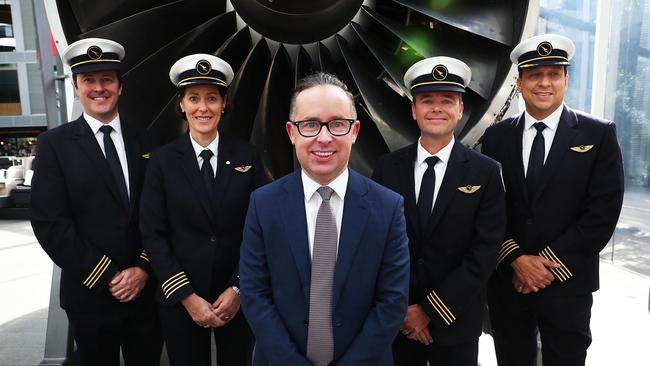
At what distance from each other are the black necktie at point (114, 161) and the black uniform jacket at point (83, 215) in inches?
0.9

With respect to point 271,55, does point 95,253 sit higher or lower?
lower

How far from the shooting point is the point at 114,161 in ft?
6.42

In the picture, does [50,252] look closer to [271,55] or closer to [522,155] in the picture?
[271,55]

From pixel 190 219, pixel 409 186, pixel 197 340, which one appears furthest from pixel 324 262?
pixel 197 340

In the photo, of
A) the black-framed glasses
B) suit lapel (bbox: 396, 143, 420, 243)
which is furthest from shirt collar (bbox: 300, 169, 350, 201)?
suit lapel (bbox: 396, 143, 420, 243)

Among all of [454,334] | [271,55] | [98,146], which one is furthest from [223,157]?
[454,334]

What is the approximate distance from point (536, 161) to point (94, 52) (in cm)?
174

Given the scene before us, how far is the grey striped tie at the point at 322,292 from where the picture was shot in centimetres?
136

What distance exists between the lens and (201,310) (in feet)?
5.84

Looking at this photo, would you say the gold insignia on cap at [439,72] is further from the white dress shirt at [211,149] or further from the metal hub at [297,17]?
the white dress shirt at [211,149]

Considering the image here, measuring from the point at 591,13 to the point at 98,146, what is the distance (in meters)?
5.37

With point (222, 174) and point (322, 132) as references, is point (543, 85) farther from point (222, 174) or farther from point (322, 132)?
point (222, 174)

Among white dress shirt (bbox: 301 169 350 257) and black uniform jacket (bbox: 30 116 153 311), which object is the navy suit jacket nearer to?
white dress shirt (bbox: 301 169 350 257)

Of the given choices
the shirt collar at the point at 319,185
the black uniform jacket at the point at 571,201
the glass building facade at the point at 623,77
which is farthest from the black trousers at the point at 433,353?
the glass building facade at the point at 623,77
